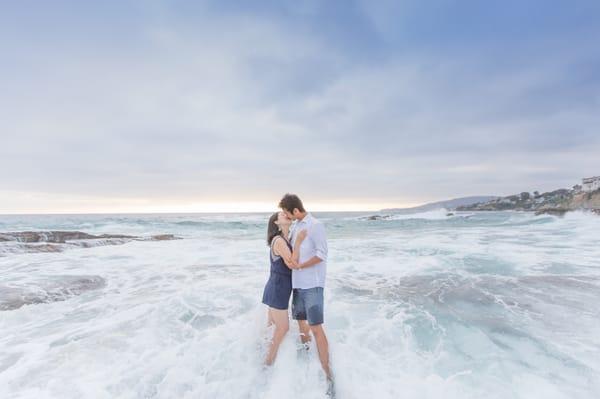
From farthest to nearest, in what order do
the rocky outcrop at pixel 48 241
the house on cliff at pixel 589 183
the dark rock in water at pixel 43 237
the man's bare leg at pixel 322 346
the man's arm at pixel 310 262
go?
the house on cliff at pixel 589 183 → the dark rock in water at pixel 43 237 → the rocky outcrop at pixel 48 241 → the man's bare leg at pixel 322 346 → the man's arm at pixel 310 262

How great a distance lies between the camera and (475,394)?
3854 mm

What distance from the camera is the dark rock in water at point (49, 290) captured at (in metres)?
7.53

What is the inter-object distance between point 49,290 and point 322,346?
7.95 metres

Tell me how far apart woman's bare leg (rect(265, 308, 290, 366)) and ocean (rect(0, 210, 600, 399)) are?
0.36ft

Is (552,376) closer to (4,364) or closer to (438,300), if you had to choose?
(438,300)

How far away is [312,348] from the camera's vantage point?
→ 4.34 meters

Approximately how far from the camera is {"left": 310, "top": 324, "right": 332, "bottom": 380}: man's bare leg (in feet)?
13.1

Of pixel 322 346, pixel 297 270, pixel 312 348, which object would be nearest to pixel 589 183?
pixel 312 348

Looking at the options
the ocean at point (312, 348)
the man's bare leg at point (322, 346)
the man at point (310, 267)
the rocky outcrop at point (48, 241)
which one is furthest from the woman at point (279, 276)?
the rocky outcrop at point (48, 241)

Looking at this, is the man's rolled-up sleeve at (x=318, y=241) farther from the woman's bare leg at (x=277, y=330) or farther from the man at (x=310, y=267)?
the woman's bare leg at (x=277, y=330)

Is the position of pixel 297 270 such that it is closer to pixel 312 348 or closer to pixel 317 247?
pixel 317 247

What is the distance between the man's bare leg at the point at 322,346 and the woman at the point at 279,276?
0.46 meters

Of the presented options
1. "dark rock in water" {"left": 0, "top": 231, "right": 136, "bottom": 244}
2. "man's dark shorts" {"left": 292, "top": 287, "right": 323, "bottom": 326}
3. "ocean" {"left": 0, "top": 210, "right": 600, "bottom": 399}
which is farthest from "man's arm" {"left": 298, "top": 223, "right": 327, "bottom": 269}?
"dark rock in water" {"left": 0, "top": 231, "right": 136, "bottom": 244}

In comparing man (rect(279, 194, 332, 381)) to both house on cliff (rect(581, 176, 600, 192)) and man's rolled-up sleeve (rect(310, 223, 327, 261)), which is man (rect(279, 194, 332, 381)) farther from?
house on cliff (rect(581, 176, 600, 192))
